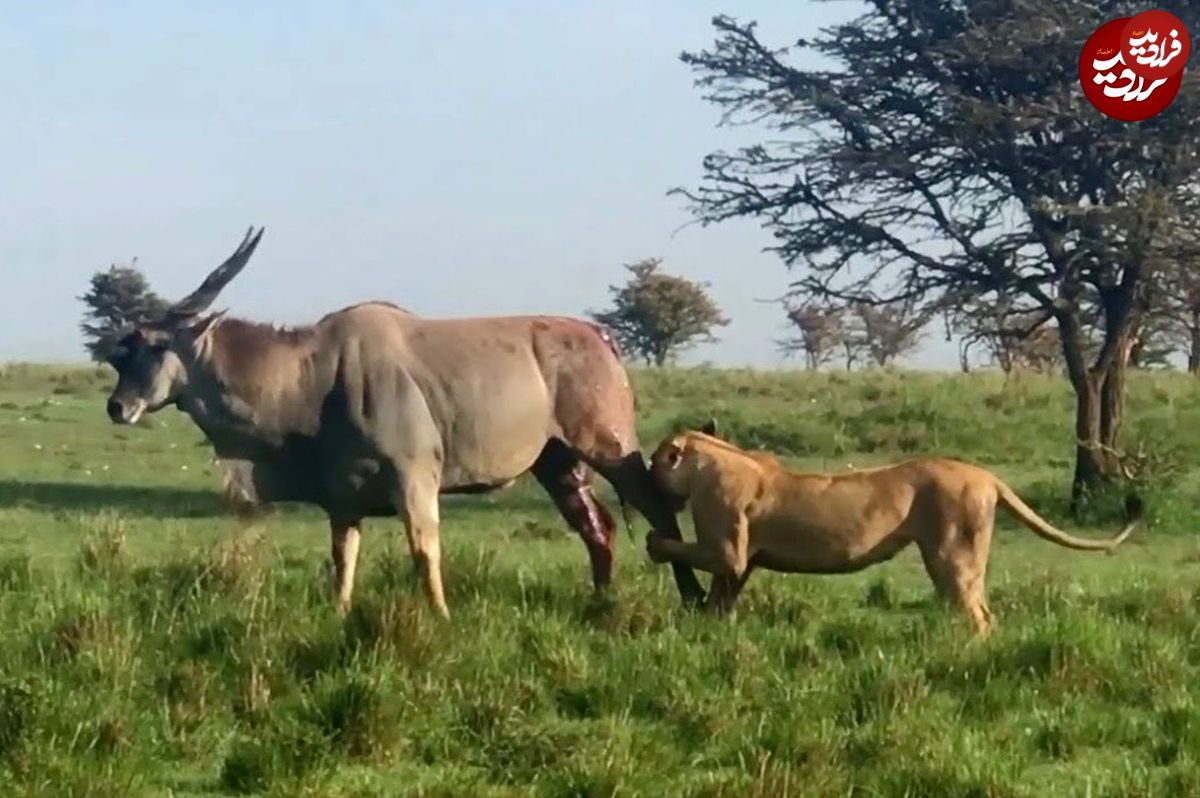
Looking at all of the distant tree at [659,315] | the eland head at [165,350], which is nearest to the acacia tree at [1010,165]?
the eland head at [165,350]

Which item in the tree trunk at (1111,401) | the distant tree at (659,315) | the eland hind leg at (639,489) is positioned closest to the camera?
the eland hind leg at (639,489)

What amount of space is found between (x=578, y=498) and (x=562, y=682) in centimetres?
321

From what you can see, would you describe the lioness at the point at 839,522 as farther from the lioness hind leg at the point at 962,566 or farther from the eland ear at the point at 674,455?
the eland ear at the point at 674,455

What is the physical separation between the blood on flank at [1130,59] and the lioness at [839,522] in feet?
33.6

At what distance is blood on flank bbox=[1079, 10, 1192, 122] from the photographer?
19.0m

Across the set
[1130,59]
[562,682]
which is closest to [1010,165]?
[1130,59]

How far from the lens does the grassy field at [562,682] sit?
6.57m

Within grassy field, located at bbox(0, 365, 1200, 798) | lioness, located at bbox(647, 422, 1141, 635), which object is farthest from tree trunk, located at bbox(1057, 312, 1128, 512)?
lioness, located at bbox(647, 422, 1141, 635)

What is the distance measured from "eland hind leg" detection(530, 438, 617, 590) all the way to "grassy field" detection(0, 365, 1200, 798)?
11.3 inches

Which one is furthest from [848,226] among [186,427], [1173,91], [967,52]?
[186,427]

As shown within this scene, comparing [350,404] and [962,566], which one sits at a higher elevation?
[350,404]

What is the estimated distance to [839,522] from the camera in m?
9.56

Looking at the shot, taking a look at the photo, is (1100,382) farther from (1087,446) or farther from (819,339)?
(819,339)

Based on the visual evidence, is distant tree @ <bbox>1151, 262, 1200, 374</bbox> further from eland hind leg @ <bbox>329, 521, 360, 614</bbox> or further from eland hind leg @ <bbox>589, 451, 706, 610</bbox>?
eland hind leg @ <bbox>329, 521, 360, 614</bbox>
